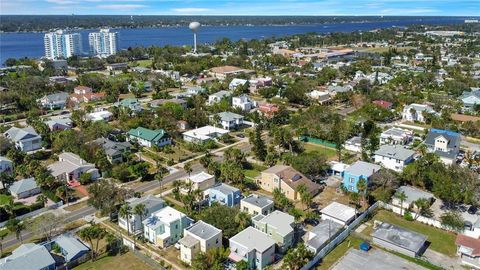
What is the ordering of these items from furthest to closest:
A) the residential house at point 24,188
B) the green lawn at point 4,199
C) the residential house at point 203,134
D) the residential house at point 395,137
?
the residential house at point 203,134, the residential house at point 395,137, the residential house at point 24,188, the green lawn at point 4,199

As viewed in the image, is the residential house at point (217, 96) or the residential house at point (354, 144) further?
the residential house at point (217, 96)

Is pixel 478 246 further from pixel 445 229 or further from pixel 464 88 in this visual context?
pixel 464 88

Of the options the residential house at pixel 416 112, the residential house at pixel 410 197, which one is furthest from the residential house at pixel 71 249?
the residential house at pixel 416 112

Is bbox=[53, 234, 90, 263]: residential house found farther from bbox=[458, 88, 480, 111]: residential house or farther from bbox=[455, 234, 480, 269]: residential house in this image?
bbox=[458, 88, 480, 111]: residential house

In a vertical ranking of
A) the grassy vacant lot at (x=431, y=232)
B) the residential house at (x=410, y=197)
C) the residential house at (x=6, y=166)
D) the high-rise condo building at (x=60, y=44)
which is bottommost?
the grassy vacant lot at (x=431, y=232)

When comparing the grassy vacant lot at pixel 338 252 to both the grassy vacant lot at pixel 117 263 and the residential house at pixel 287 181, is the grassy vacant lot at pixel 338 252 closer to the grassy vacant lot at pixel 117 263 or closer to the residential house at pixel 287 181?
the residential house at pixel 287 181

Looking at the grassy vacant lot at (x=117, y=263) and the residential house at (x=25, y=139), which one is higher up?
the residential house at (x=25, y=139)

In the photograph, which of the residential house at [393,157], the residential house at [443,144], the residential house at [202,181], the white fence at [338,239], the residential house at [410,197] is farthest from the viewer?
the residential house at [443,144]

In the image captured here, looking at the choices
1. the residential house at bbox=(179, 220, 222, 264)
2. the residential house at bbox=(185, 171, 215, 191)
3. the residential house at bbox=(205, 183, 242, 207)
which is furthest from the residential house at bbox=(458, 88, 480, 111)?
the residential house at bbox=(179, 220, 222, 264)
